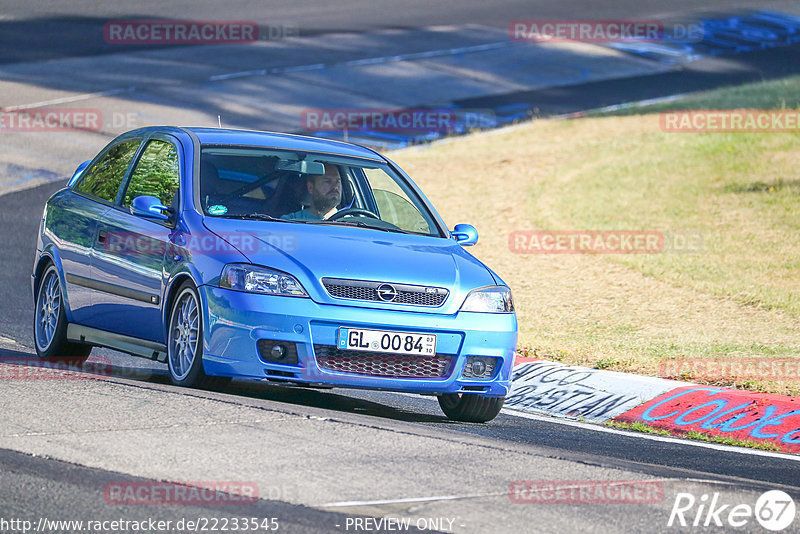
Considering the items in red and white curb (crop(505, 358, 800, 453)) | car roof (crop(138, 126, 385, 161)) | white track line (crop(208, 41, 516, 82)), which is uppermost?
car roof (crop(138, 126, 385, 161))

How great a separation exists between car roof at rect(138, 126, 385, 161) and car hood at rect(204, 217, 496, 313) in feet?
2.87

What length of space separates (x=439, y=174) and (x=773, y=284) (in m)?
7.78

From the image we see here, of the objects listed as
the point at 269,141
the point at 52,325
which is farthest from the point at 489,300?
→ the point at 52,325

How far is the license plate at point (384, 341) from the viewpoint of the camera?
24.9 feet

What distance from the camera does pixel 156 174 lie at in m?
8.99

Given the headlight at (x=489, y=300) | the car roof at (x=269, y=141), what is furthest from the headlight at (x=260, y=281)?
the car roof at (x=269, y=141)

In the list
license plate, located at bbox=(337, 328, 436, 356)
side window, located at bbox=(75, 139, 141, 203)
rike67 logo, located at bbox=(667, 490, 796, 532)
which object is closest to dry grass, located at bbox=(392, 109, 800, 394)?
license plate, located at bbox=(337, 328, 436, 356)

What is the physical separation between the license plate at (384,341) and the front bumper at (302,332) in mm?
34

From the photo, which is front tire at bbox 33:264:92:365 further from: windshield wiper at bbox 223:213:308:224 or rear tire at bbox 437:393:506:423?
rear tire at bbox 437:393:506:423

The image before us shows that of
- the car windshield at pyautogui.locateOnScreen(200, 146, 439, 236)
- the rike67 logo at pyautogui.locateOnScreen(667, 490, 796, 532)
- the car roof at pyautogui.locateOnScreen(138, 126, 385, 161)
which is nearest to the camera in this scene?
the rike67 logo at pyautogui.locateOnScreen(667, 490, 796, 532)

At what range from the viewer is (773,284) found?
14195 millimetres

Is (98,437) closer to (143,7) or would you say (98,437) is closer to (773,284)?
(773,284)

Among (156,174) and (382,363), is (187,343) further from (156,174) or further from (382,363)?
(156,174)

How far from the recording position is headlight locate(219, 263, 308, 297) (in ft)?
25.0
